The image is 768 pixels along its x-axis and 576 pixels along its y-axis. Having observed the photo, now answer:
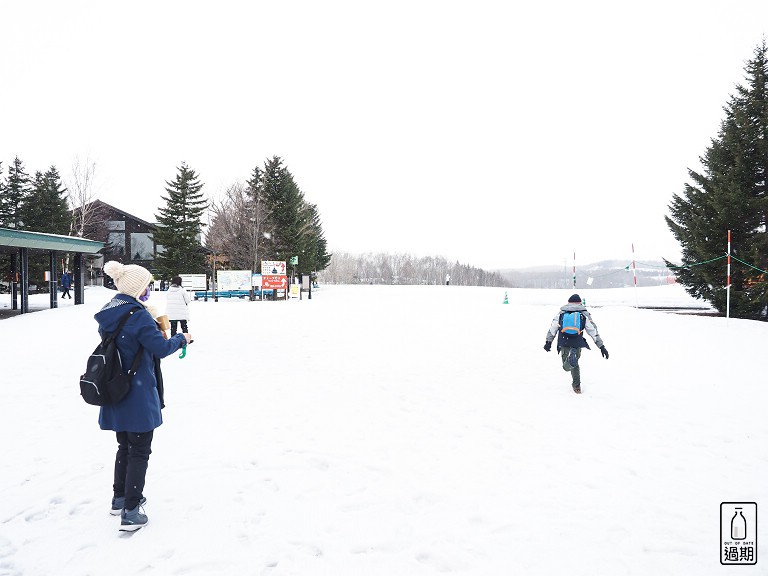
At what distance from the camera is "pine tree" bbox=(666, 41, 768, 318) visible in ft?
57.1

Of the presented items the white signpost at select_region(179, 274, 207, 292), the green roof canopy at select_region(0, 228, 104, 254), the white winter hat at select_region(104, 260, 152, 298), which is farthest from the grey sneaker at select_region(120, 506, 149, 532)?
the white signpost at select_region(179, 274, 207, 292)

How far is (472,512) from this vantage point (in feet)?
12.6

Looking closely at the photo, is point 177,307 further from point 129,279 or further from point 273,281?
point 273,281

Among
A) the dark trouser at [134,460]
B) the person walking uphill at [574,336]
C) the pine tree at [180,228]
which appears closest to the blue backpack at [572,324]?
the person walking uphill at [574,336]

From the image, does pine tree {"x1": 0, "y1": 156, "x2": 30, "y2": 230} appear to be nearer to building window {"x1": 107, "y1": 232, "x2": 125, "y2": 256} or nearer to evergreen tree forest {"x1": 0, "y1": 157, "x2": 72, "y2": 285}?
evergreen tree forest {"x1": 0, "y1": 157, "x2": 72, "y2": 285}

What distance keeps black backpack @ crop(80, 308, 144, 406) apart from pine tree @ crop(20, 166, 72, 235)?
4594 centimetres

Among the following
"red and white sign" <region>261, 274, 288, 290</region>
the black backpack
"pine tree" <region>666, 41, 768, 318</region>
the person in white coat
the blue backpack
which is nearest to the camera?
the black backpack

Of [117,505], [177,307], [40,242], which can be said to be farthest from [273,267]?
[117,505]

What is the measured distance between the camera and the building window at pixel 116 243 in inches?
1883

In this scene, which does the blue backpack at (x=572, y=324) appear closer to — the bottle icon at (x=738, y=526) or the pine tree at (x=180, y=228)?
the bottle icon at (x=738, y=526)

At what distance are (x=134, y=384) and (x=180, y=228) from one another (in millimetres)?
42081

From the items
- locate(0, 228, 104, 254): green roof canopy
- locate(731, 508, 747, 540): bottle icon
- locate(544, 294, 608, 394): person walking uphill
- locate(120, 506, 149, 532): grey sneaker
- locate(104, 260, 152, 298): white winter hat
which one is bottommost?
locate(731, 508, 747, 540): bottle icon

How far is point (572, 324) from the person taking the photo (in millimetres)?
7637

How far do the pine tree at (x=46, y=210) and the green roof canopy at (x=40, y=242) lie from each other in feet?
73.0
